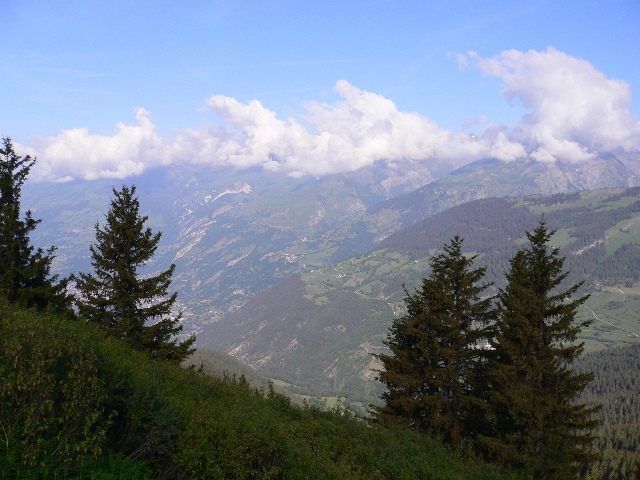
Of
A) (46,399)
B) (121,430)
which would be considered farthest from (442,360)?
(46,399)

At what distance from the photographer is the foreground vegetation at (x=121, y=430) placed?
6195mm

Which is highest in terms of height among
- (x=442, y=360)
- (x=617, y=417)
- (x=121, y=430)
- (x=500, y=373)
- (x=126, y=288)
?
(x=126, y=288)

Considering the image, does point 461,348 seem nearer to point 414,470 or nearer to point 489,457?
point 489,457

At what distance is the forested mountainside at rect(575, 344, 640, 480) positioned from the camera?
8319 centimetres

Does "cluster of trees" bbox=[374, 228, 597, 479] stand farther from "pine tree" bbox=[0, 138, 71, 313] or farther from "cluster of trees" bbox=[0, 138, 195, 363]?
"pine tree" bbox=[0, 138, 71, 313]

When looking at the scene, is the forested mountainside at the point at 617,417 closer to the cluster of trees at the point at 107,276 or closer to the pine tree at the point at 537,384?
the pine tree at the point at 537,384

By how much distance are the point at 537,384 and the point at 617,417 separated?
502 feet

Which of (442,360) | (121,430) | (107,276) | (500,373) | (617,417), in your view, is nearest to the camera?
(121,430)

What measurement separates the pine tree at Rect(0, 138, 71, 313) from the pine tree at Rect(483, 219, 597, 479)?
2211 cm

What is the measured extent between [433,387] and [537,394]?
194 inches

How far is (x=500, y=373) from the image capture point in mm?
19438

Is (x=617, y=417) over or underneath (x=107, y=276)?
underneath

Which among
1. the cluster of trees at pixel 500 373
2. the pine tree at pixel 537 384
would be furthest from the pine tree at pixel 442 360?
the pine tree at pixel 537 384

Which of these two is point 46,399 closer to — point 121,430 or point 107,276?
point 121,430
